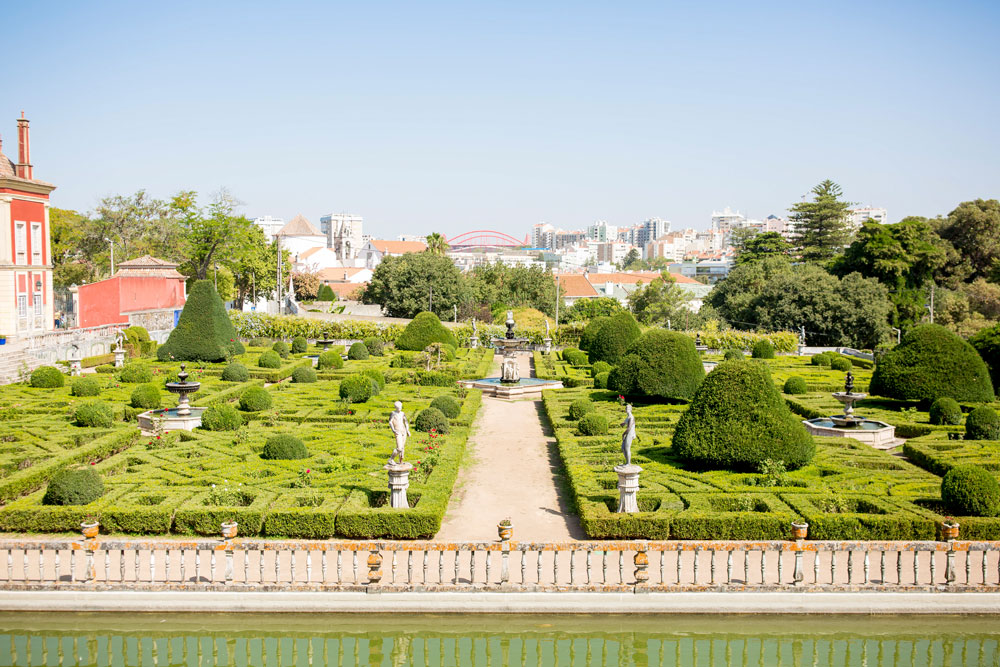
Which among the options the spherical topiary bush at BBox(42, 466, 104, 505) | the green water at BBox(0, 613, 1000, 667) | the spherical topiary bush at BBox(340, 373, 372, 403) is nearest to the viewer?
the green water at BBox(0, 613, 1000, 667)

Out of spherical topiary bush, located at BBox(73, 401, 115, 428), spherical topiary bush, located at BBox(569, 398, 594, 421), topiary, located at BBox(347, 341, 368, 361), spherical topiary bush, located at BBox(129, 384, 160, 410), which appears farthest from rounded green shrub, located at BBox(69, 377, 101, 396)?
spherical topiary bush, located at BBox(569, 398, 594, 421)

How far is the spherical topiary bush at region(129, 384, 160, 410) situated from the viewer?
2341 cm

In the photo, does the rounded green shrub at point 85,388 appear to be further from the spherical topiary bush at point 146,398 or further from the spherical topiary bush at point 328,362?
the spherical topiary bush at point 328,362

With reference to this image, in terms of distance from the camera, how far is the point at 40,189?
37.9 meters

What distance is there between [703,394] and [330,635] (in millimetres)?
9336

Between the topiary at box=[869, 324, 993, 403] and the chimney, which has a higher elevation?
the chimney

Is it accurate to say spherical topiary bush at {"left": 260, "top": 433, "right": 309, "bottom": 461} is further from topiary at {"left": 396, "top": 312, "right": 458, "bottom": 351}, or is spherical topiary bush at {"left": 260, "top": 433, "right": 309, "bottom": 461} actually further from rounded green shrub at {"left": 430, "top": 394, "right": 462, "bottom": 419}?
topiary at {"left": 396, "top": 312, "right": 458, "bottom": 351}

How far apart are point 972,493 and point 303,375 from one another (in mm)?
22729

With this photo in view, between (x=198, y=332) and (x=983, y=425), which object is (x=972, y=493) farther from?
(x=198, y=332)

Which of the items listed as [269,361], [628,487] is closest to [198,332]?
[269,361]

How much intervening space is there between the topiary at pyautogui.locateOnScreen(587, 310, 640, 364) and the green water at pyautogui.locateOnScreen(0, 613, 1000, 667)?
2257 cm

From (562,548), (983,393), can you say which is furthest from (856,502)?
(983,393)

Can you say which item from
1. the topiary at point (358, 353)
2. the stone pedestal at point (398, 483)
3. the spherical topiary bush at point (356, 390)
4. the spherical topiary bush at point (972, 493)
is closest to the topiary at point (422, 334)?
the topiary at point (358, 353)

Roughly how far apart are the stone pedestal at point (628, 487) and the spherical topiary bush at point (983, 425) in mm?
11036
